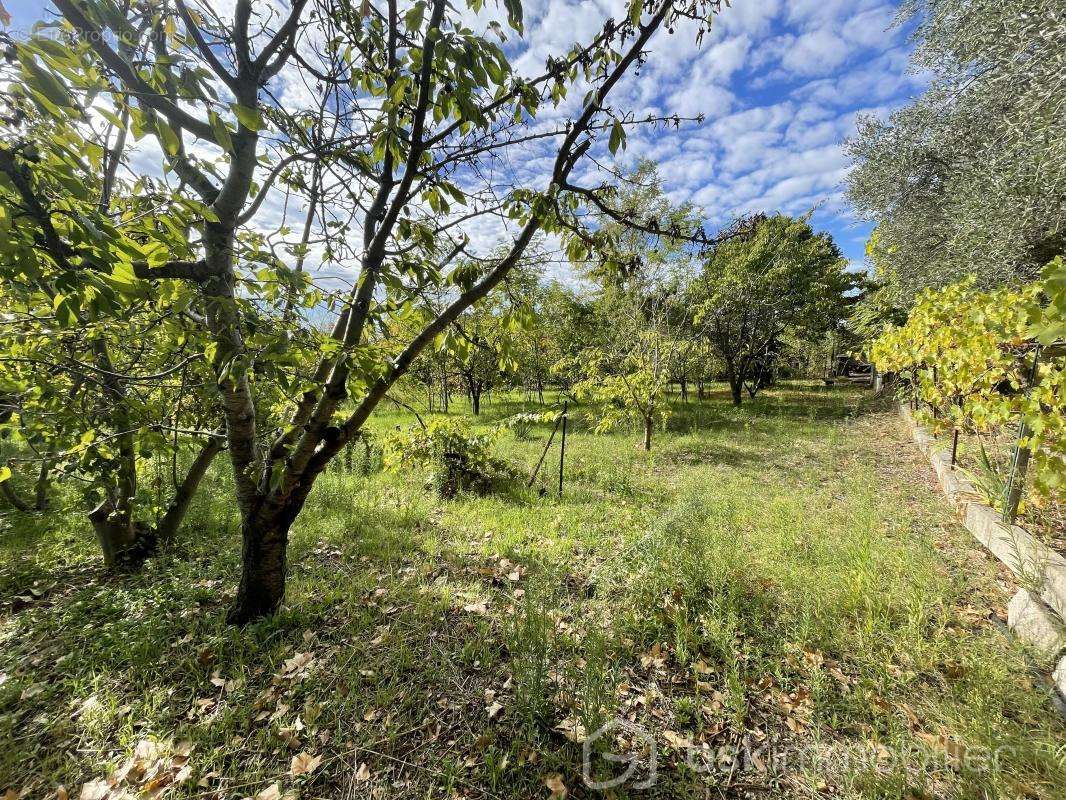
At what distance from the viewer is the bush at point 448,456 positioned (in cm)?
641

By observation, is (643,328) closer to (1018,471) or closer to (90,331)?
(1018,471)

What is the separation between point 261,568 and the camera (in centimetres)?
294

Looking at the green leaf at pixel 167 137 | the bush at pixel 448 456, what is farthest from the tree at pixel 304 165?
the bush at pixel 448 456

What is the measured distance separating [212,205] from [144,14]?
0.78 metres

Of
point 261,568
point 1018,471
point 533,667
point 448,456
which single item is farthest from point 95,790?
point 1018,471

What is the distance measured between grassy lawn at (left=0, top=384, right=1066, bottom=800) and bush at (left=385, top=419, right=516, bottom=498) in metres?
1.69

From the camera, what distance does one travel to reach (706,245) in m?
2.03

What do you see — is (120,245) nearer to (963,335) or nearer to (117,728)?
(117,728)

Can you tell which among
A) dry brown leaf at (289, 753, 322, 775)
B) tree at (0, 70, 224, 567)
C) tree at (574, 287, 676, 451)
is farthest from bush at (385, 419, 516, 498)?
dry brown leaf at (289, 753, 322, 775)

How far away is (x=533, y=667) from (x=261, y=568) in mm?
2184

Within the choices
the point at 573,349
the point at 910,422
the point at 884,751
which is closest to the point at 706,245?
the point at 884,751

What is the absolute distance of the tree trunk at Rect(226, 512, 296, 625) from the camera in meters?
2.84

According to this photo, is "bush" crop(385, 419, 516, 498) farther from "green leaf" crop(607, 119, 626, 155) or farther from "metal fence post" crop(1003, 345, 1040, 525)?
"metal fence post" crop(1003, 345, 1040, 525)

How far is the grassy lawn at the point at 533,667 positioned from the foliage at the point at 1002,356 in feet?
4.53
